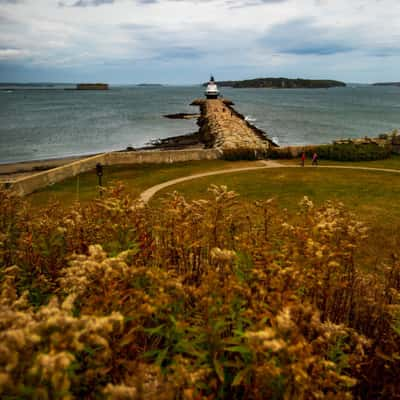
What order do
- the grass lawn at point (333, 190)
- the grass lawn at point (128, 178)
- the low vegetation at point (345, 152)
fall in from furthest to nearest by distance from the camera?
1. the low vegetation at point (345, 152)
2. the grass lawn at point (128, 178)
3. the grass lawn at point (333, 190)

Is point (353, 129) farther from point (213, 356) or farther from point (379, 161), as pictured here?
point (213, 356)

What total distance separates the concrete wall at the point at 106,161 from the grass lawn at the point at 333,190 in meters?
6.13

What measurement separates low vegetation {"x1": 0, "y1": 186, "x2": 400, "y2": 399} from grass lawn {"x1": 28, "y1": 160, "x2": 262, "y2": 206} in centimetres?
1215

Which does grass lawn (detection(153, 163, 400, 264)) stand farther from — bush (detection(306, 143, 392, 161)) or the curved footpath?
bush (detection(306, 143, 392, 161))

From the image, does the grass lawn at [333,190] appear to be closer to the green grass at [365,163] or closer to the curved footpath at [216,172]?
the curved footpath at [216,172]

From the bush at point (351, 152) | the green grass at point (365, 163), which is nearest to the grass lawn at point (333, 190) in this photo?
the green grass at point (365, 163)

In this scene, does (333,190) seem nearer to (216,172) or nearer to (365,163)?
(216,172)

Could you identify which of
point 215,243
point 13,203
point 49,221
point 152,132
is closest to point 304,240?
point 215,243

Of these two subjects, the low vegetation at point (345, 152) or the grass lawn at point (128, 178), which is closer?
the grass lawn at point (128, 178)

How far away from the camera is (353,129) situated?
68875 millimetres

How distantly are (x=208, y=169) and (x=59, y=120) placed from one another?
221ft

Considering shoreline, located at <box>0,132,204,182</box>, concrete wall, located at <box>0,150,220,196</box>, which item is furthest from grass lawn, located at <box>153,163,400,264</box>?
shoreline, located at <box>0,132,204,182</box>

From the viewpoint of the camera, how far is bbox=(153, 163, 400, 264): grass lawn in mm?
14086

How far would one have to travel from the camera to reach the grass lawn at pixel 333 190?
14.1 meters
